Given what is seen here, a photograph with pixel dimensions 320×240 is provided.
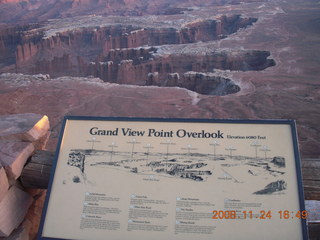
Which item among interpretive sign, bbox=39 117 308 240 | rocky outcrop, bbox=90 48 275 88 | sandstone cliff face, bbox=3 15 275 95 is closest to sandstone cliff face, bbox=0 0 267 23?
sandstone cliff face, bbox=3 15 275 95

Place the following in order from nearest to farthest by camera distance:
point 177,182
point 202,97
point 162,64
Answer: point 177,182, point 202,97, point 162,64

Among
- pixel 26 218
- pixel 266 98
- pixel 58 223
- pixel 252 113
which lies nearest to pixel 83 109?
pixel 252 113

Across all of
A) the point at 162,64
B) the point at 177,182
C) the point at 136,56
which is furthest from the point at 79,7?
the point at 177,182

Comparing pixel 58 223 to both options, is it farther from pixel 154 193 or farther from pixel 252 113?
pixel 252 113

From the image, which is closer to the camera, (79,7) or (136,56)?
(136,56)

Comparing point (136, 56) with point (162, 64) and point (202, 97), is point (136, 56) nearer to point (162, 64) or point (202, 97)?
point (162, 64)

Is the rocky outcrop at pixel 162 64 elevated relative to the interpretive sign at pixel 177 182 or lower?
elevated

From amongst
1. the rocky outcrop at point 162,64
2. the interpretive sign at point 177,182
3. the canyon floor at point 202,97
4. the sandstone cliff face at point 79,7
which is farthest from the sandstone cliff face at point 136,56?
the sandstone cliff face at point 79,7

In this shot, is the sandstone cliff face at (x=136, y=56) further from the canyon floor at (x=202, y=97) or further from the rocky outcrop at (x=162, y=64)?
the canyon floor at (x=202, y=97)

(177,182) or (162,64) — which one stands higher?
(162,64)
